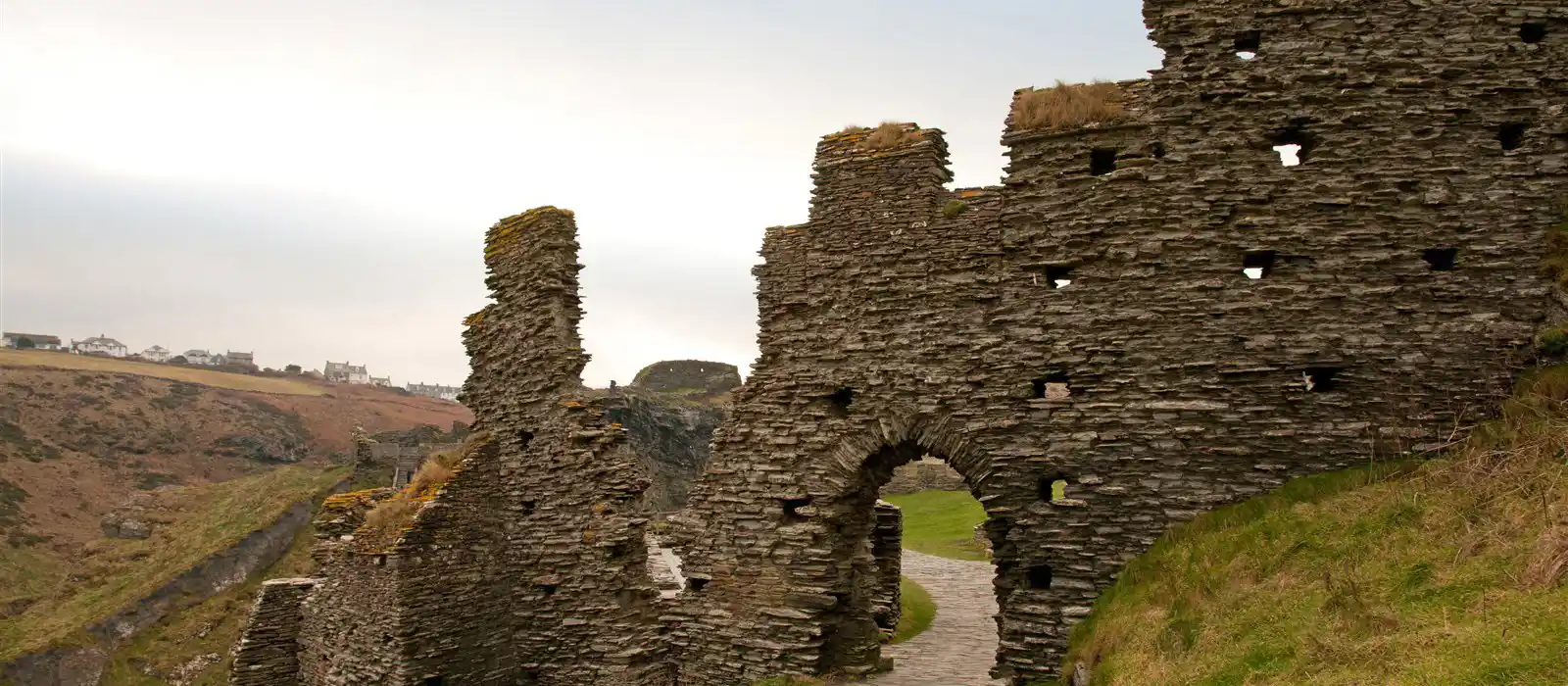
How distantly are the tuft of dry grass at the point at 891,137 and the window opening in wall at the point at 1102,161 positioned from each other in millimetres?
2228

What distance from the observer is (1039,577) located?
11.8 metres

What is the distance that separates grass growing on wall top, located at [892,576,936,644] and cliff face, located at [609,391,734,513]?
18.7 metres

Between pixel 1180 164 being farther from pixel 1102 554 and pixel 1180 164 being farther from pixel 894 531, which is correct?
pixel 894 531

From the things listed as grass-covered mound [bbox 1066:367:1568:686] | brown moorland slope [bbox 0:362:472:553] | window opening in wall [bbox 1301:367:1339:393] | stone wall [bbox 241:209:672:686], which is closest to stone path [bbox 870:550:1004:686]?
grass-covered mound [bbox 1066:367:1568:686]

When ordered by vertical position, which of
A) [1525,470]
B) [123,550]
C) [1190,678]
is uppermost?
[1525,470]

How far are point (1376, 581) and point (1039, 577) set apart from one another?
430 cm

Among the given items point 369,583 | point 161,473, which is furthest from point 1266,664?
point 161,473

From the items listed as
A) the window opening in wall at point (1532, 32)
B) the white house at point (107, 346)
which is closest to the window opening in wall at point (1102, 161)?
the window opening in wall at point (1532, 32)

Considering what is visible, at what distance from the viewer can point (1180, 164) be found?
11492 millimetres

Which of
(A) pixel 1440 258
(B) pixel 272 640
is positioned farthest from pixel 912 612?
(B) pixel 272 640

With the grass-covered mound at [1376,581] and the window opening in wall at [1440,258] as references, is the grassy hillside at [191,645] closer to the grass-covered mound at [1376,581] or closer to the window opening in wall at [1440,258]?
the grass-covered mound at [1376,581]

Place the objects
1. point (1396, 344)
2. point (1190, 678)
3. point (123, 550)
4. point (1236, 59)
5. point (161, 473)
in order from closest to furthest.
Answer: point (1190, 678) < point (1396, 344) < point (1236, 59) < point (123, 550) < point (161, 473)

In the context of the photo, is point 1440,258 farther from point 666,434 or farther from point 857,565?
point 666,434

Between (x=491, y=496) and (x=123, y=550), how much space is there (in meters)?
24.6
